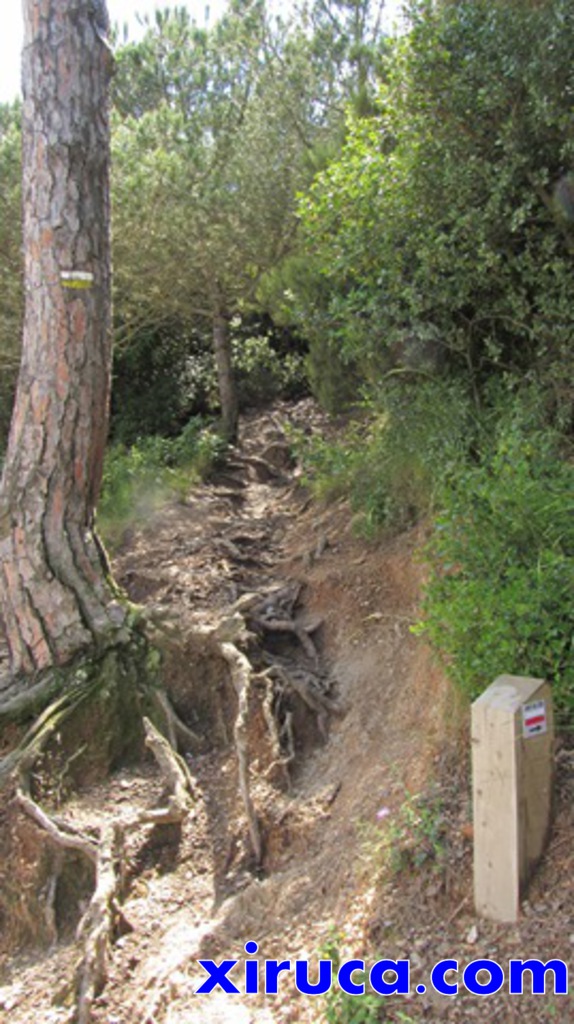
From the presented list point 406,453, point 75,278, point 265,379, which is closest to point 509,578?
point 406,453

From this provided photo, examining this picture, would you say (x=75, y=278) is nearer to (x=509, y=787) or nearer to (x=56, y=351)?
(x=56, y=351)

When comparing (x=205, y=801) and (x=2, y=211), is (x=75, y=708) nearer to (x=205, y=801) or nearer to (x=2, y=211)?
(x=205, y=801)

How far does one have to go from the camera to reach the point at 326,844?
387 centimetres

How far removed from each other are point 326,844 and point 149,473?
21.4 feet

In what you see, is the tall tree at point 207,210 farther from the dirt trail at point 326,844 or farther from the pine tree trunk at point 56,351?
the dirt trail at point 326,844

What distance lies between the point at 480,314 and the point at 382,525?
1651mm

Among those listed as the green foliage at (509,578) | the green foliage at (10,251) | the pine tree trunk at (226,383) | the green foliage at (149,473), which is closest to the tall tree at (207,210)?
the pine tree trunk at (226,383)

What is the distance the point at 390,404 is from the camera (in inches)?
251

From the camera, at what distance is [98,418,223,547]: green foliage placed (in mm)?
9023

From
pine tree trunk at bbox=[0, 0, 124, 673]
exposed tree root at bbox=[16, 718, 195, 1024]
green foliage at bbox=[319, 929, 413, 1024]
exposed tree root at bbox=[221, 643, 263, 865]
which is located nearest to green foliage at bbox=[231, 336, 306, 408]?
pine tree trunk at bbox=[0, 0, 124, 673]

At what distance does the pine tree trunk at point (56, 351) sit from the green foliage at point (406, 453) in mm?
2162

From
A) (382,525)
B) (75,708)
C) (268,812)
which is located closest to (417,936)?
(268,812)

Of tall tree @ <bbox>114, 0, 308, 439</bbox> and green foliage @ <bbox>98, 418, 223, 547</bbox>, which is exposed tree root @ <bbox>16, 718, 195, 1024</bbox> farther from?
tall tree @ <bbox>114, 0, 308, 439</bbox>

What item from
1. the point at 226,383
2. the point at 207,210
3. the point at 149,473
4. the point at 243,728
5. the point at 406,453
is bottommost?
the point at 243,728
